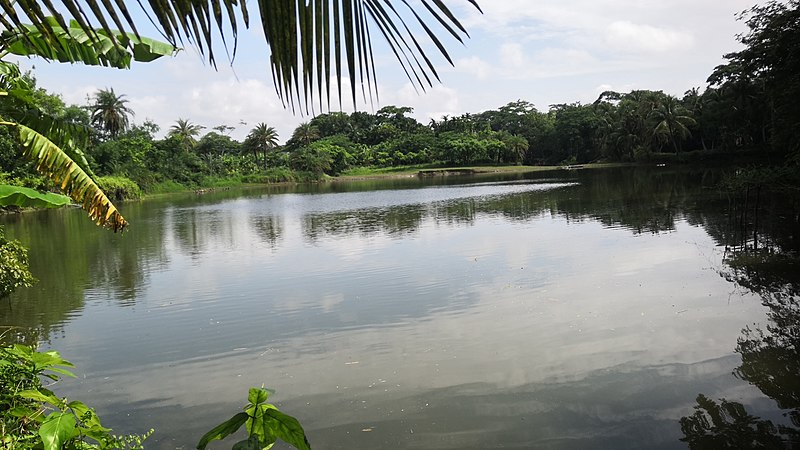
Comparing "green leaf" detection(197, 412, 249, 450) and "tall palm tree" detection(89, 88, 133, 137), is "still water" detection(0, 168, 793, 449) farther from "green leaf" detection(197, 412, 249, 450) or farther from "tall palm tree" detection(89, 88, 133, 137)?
"tall palm tree" detection(89, 88, 133, 137)

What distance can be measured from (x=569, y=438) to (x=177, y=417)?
3751 mm

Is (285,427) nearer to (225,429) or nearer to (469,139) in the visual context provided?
(225,429)

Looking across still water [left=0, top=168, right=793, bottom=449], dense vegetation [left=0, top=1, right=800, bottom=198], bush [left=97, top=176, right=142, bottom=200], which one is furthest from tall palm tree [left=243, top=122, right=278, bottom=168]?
still water [left=0, top=168, right=793, bottom=449]

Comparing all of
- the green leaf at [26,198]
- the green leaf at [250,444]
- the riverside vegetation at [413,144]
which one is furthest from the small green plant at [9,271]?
the green leaf at [250,444]

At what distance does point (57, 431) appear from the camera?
7.49 ft

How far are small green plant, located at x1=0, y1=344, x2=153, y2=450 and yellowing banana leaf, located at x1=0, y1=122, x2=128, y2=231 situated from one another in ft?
6.07

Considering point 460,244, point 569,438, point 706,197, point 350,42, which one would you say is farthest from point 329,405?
point 706,197

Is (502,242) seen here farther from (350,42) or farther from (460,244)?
(350,42)

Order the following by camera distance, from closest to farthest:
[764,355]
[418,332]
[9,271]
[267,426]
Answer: [267,426], [764,355], [418,332], [9,271]

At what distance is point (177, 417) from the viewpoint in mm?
5754

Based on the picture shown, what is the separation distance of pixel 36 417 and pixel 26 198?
6.75 ft

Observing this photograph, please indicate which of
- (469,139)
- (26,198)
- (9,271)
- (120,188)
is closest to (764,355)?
(26,198)

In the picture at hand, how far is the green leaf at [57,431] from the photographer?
7.27 ft

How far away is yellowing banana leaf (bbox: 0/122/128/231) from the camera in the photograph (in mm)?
4777
